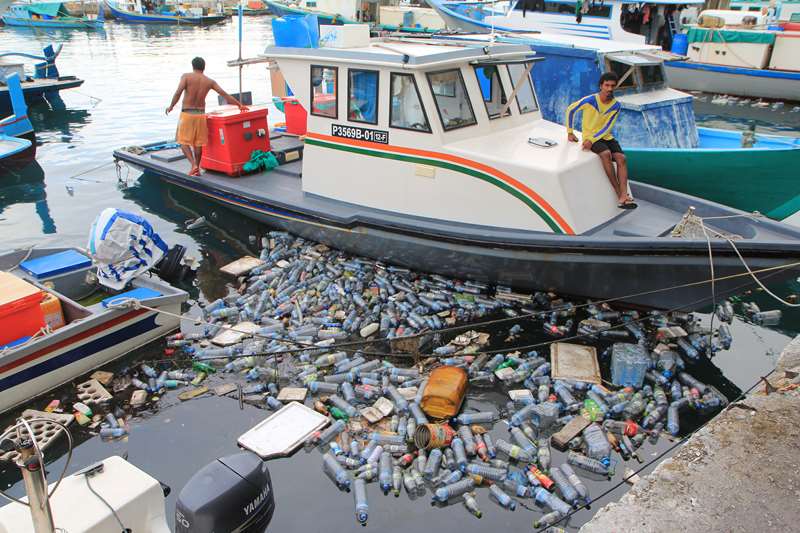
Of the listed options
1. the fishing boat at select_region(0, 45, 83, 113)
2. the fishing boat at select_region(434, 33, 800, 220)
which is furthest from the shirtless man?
the fishing boat at select_region(0, 45, 83, 113)

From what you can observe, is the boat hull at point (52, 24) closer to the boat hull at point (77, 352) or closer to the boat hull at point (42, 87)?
the boat hull at point (42, 87)

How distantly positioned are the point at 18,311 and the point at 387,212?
474 centimetres

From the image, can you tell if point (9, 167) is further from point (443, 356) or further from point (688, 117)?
point (688, 117)

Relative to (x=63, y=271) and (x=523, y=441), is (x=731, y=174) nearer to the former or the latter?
(x=523, y=441)

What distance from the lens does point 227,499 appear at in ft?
13.3

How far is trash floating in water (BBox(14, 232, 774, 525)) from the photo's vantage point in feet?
18.3

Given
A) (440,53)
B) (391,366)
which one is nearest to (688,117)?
(440,53)

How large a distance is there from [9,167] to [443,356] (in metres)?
12.8

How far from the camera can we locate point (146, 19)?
54.1 m

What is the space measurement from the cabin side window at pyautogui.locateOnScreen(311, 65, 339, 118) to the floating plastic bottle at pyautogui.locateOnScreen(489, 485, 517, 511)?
227 inches

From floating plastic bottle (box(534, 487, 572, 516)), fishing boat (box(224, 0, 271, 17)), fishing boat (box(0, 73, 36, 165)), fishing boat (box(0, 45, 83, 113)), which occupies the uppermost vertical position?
fishing boat (box(224, 0, 271, 17))

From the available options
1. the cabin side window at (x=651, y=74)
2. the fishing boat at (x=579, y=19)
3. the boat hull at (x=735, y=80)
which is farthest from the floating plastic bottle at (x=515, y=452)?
the boat hull at (x=735, y=80)

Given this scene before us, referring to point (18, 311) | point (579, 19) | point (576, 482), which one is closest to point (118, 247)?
point (18, 311)

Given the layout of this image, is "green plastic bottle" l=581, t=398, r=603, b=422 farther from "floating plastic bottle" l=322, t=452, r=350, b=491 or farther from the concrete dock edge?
"floating plastic bottle" l=322, t=452, r=350, b=491
